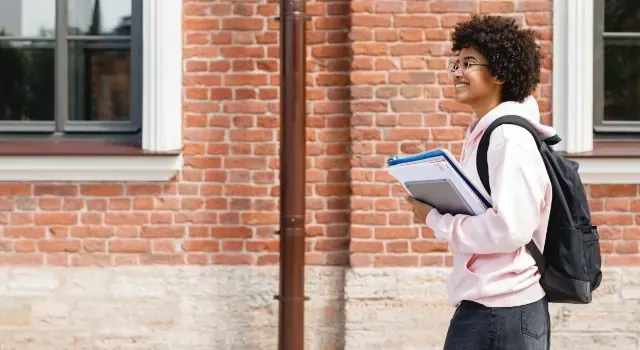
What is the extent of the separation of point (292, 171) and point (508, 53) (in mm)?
2405

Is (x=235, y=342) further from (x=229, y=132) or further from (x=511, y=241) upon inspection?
(x=511, y=241)

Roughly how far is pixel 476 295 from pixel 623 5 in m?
3.22

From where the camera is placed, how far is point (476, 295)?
325cm

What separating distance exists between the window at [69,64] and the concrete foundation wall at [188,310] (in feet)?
2.80

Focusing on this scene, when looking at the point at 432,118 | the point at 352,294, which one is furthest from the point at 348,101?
the point at 352,294

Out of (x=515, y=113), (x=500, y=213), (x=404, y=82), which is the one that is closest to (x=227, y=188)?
(x=404, y=82)

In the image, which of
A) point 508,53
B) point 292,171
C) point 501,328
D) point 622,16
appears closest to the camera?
point 501,328

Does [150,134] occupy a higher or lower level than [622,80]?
lower

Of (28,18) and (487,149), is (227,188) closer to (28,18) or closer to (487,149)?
(28,18)

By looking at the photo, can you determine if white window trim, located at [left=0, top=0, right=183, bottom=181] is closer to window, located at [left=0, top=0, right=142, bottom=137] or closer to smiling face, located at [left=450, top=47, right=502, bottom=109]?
window, located at [left=0, top=0, right=142, bottom=137]

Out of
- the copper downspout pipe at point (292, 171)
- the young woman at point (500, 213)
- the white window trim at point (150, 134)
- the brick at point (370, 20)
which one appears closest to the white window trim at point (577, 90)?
the brick at point (370, 20)

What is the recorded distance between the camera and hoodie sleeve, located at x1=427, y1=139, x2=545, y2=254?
10.2 feet

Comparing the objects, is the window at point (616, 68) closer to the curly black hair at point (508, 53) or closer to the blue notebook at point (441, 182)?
the curly black hair at point (508, 53)

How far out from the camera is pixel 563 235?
323 centimetres
